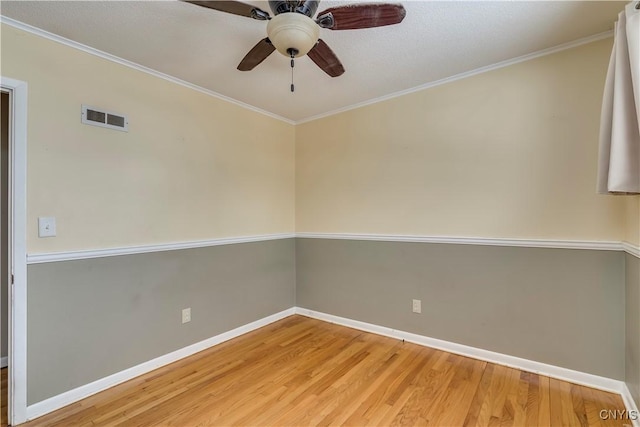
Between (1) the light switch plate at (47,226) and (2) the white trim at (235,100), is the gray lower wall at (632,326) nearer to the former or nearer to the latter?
(2) the white trim at (235,100)

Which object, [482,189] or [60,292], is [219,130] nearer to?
[60,292]

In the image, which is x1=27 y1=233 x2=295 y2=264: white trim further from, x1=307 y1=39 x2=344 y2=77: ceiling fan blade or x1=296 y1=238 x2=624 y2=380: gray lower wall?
x1=307 y1=39 x2=344 y2=77: ceiling fan blade

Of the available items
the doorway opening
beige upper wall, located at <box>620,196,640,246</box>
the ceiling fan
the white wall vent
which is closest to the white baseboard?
the doorway opening

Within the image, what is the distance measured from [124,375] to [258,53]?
2.45 metres

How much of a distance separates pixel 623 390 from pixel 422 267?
147 cm

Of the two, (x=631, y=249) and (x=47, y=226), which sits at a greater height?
(x=47, y=226)

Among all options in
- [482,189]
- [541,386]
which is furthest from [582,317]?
[482,189]

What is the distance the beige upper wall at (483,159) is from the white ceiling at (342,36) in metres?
0.24

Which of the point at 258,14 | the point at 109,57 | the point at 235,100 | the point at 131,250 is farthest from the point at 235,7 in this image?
the point at 131,250

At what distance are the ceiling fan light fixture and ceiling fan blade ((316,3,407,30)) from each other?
83 millimetres

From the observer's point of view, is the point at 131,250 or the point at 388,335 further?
the point at 388,335

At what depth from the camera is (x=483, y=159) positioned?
2502 mm

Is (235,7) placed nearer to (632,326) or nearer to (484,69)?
(484,69)

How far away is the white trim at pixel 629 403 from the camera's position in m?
1.70
